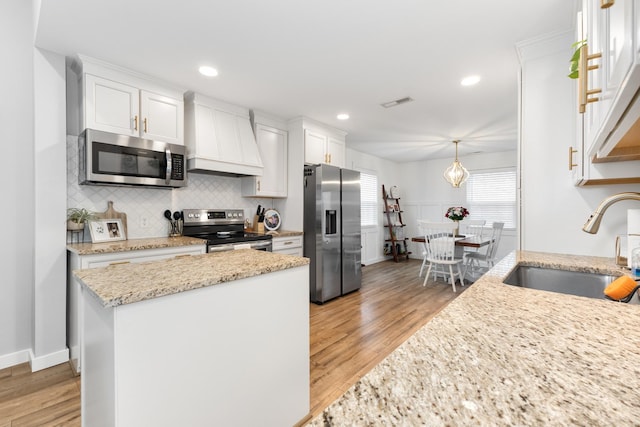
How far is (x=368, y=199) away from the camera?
6195 millimetres

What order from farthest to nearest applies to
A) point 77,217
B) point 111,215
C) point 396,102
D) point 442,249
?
point 442,249 < point 396,102 < point 111,215 < point 77,217

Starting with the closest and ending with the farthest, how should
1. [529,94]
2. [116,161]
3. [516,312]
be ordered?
1. [516,312]
2. [529,94]
3. [116,161]

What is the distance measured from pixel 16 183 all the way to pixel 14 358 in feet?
4.49

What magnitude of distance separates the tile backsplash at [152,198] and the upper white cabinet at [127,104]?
39cm

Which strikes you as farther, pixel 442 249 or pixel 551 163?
pixel 442 249

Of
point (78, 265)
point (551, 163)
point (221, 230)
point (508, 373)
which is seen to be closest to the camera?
point (508, 373)

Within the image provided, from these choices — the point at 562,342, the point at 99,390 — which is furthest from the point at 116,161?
the point at 562,342

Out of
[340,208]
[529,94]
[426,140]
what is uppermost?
[426,140]

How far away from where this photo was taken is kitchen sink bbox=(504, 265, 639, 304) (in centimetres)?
135

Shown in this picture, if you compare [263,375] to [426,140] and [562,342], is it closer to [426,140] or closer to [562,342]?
[562,342]

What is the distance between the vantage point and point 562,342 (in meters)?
0.63

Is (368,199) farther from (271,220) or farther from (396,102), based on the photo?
(396,102)

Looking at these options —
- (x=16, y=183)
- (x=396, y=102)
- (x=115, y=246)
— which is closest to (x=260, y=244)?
(x=115, y=246)

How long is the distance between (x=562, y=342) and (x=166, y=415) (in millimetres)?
1283
